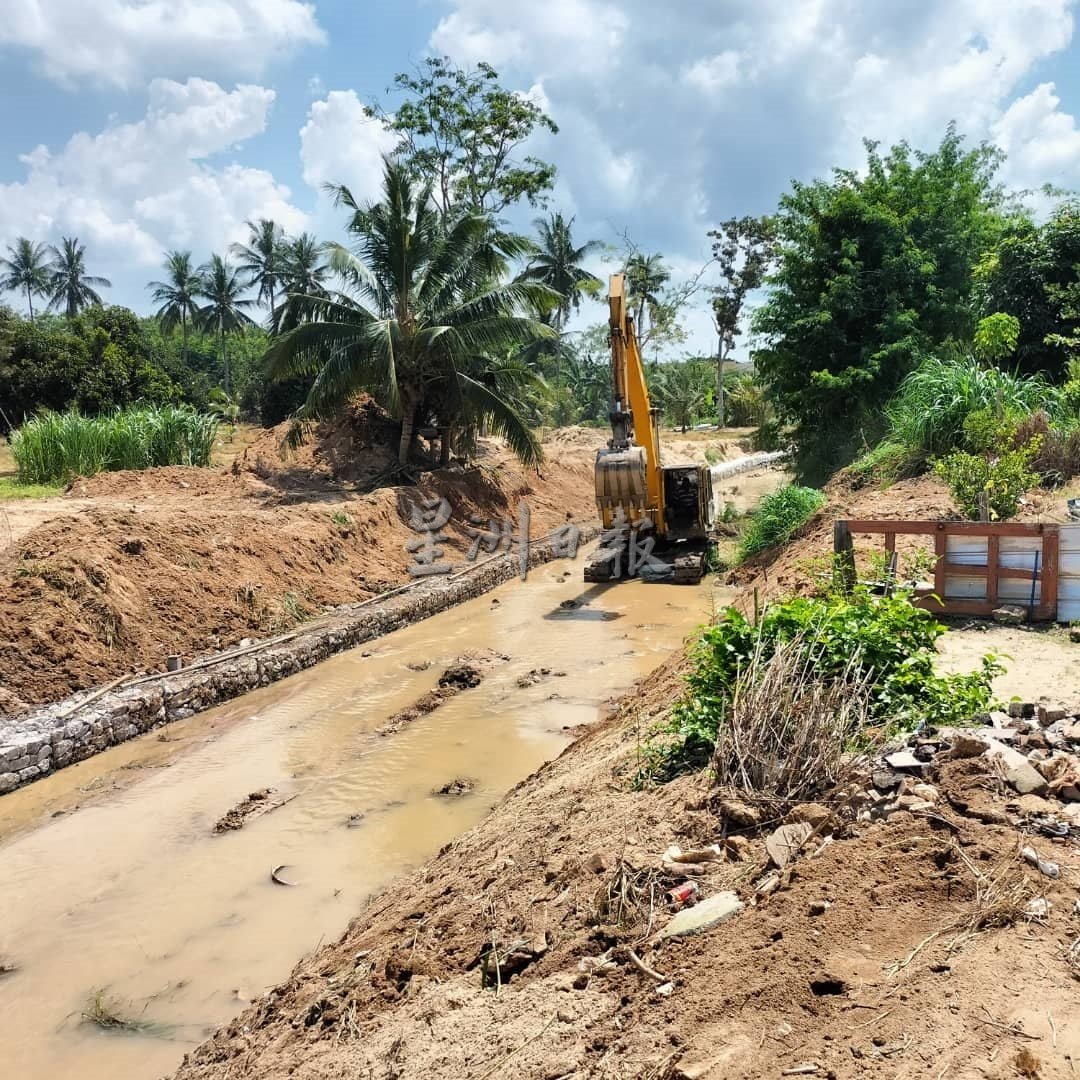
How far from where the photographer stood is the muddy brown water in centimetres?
500

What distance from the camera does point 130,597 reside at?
1069cm

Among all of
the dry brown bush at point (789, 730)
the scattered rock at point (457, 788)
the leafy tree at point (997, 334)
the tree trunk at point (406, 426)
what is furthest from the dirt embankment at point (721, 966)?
the tree trunk at point (406, 426)

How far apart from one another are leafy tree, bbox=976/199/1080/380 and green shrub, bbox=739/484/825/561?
6439 millimetres

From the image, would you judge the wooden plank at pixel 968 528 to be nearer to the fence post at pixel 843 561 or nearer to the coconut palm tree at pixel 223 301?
the fence post at pixel 843 561

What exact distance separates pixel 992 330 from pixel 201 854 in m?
15.6

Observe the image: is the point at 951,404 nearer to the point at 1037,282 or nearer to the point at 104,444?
the point at 1037,282

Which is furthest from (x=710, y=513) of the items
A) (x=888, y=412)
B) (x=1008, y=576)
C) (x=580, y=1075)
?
(x=580, y=1075)

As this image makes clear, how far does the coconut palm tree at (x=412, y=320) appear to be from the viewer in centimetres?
1836

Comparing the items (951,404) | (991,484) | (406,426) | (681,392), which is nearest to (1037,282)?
(951,404)

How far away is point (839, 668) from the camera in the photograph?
4.89m

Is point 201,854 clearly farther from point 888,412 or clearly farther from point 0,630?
point 888,412

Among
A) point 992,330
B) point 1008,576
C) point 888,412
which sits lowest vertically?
point 1008,576

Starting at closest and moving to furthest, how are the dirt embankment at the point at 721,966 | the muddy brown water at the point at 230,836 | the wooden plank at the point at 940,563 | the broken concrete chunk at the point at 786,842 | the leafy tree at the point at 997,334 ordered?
the dirt embankment at the point at 721,966
the broken concrete chunk at the point at 786,842
the muddy brown water at the point at 230,836
the wooden plank at the point at 940,563
the leafy tree at the point at 997,334

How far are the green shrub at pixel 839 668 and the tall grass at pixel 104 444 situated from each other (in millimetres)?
15795
